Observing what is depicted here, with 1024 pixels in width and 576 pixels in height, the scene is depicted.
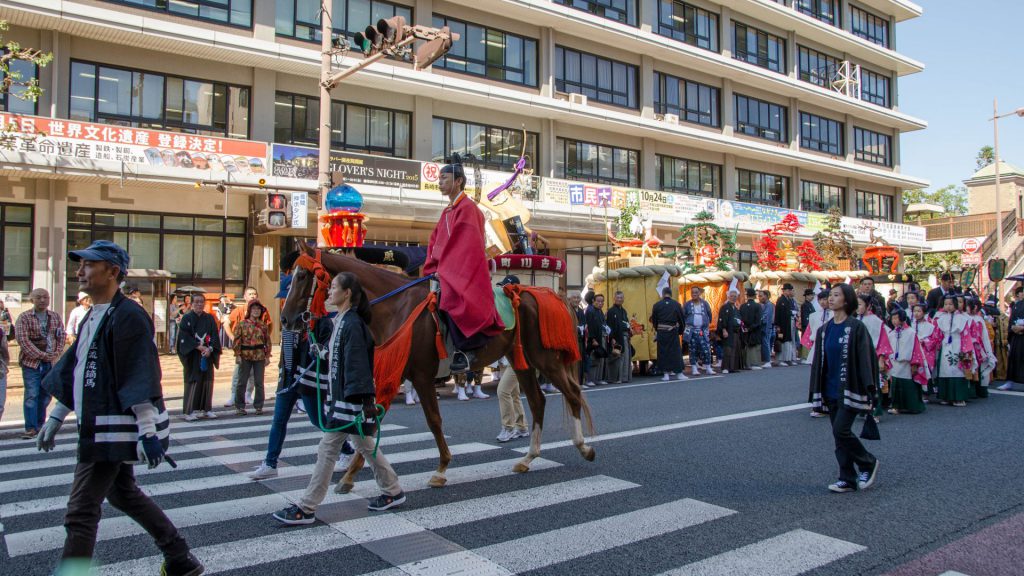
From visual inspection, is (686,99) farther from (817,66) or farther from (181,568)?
(181,568)

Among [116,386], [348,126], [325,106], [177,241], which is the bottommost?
[116,386]

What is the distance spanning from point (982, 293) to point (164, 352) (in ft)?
98.8

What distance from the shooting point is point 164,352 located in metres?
19.5

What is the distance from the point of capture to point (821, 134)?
41.5m

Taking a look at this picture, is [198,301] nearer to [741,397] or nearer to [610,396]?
[610,396]

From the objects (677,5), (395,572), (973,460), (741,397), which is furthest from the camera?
(677,5)

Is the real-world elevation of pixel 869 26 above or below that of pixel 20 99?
above

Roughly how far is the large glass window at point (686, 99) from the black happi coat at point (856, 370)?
28.5 meters

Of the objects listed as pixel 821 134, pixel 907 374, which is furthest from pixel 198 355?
pixel 821 134

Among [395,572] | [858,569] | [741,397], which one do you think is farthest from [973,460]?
[395,572]

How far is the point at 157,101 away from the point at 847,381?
21.1 m

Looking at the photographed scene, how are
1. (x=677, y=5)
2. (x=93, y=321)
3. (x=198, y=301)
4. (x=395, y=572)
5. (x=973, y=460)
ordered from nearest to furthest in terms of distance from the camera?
(x=93, y=321) < (x=395, y=572) < (x=973, y=460) < (x=198, y=301) < (x=677, y=5)

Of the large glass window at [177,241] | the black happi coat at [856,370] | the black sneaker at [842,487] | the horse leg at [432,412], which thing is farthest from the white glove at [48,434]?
the large glass window at [177,241]

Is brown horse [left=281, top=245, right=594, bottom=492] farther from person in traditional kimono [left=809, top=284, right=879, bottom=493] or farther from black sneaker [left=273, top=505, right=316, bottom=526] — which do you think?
person in traditional kimono [left=809, top=284, right=879, bottom=493]
